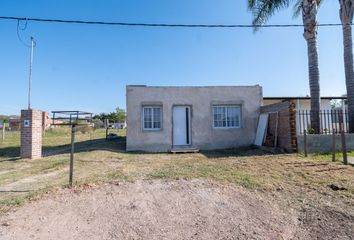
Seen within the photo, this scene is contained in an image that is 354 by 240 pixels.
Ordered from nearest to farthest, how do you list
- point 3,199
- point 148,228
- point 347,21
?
point 148,228 → point 3,199 → point 347,21

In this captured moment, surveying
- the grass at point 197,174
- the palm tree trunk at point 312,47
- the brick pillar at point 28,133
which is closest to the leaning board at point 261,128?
the palm tree trunk at point 312,47

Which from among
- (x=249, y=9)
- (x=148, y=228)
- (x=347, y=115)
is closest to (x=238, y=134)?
(x=347, y=115)

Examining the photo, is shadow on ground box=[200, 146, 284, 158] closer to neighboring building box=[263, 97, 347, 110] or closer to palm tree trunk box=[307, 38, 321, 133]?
palm tree trunk box=[307, 38, 321, 133]

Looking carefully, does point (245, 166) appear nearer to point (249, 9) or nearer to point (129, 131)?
point (129, 131)

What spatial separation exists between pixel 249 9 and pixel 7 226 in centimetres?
1348

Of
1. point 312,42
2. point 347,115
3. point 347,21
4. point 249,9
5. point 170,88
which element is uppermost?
point 249,9

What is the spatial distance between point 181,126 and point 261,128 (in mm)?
3982

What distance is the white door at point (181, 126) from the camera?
45.5 ft

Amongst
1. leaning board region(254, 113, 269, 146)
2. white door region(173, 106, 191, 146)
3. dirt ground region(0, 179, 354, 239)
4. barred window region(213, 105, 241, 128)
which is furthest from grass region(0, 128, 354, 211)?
barred window region(213, 105, 241, 128)

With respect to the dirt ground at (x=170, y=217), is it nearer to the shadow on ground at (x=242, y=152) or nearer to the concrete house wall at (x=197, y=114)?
the shadow on ground at (x=242, y=152)

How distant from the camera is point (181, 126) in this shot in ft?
45.8

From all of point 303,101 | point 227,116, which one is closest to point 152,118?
point 227,116

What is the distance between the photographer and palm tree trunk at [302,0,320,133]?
40.8 feet

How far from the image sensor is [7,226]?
13.7 ft
